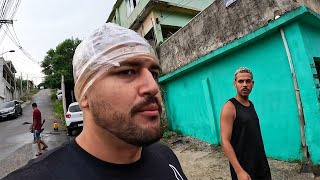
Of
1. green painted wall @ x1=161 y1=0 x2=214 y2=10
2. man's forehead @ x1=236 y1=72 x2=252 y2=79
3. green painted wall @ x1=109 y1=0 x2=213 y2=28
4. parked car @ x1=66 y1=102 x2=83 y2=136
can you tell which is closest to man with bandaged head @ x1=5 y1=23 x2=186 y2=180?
man's forehead @ x1=236 y1=72 x2=252 y2=79

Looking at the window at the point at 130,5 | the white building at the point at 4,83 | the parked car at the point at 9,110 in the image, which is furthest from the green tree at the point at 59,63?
the window at the point at 130,5

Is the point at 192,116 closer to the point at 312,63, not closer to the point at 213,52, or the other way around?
the point at 213,52

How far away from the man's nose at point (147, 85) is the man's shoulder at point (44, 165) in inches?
18.0

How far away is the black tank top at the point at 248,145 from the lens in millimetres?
2613

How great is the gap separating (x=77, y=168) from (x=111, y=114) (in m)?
0.28

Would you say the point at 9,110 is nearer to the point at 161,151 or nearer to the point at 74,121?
the point at 74,121

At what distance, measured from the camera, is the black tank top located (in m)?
2.61

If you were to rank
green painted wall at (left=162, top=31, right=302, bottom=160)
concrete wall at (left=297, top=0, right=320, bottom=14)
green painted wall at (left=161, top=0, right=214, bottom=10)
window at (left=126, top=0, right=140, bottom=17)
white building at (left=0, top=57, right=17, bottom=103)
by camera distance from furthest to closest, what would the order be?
white building at (left=0, top=57, right=17, bottom=103), window at (left=126, top=0, right=140, bottom=17), green painted wall at (left=161, top=0, right=214, bottom=10), concrete wall at (left=297, top=0, right=320, bottom=14), green painted wall at (left=162, top=31, right=302, bottom=160)

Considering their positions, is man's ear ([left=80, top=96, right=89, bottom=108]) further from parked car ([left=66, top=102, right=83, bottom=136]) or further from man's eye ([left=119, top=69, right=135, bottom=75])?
parked car ([left=66, top=102, right=83, bottom=136])

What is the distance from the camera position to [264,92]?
6.02 m

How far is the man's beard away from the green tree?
82.9 ft

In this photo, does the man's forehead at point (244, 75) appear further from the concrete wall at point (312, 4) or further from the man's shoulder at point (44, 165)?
the concrete wall at point (312, 4)

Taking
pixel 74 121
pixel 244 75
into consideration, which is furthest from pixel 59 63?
pixel 244 75

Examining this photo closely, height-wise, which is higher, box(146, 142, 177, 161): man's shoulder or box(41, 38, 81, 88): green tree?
box(41, 38, 81, 88): green tree
